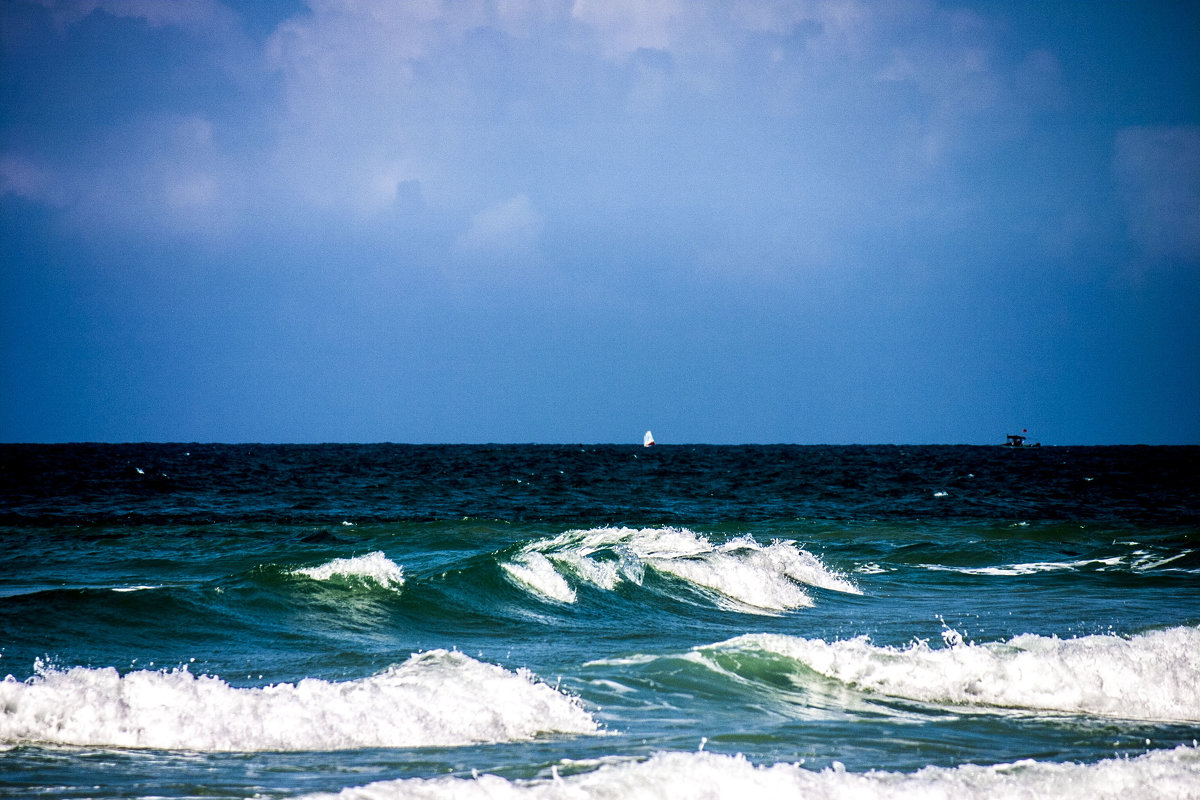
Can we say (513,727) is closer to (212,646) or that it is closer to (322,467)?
(212,646)

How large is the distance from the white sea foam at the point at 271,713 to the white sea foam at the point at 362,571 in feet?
21.4

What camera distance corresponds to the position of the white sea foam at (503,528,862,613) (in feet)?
50.1


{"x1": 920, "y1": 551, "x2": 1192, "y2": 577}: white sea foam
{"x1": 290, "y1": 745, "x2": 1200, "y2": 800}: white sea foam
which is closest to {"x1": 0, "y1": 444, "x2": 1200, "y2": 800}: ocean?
{"x1": 290, "y1": 745, "x2": 1200, "y2": 800}: white sea foam

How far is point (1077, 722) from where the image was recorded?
8281mm

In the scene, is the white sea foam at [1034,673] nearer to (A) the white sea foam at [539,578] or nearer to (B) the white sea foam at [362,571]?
(A) the white sea foam at [539,578]

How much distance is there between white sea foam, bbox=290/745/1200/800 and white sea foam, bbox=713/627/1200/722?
2458 millimetres

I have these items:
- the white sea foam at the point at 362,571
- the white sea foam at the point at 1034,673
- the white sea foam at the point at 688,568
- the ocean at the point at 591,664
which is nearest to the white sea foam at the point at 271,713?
the ocean at the point at 591,664

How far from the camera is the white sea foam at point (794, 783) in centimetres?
568

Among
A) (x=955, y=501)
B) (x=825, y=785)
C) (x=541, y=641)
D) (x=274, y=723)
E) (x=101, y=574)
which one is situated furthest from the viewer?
(x=955, y=501)

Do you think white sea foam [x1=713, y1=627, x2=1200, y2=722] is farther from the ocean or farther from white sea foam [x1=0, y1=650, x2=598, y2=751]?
white sea foam [x1=0, y1=650, x2=598, y2=751]

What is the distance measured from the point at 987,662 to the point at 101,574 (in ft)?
44.0

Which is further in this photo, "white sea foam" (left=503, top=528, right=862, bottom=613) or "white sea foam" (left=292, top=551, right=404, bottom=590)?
"white sea foam" (left=503, top=528, right=862, bottom=613)

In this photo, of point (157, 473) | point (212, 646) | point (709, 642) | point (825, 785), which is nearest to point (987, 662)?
point (709, 642)

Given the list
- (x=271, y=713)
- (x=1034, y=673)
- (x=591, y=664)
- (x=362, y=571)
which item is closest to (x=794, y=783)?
(x=271, y=713)
